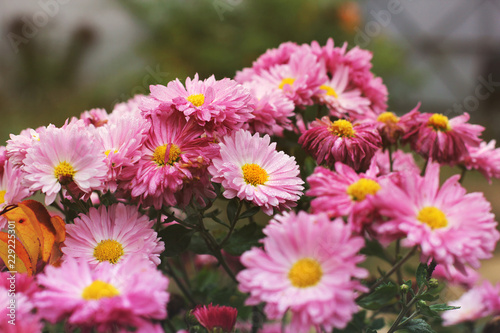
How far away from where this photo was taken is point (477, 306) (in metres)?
0.59

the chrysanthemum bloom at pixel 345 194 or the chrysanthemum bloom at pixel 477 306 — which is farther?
the chrysanthemum bloom at pixel 477 306

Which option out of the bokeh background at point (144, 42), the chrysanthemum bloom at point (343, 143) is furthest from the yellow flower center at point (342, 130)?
the bokeh background at point (144, 42)

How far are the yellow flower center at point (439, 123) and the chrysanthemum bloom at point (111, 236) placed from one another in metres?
0.27

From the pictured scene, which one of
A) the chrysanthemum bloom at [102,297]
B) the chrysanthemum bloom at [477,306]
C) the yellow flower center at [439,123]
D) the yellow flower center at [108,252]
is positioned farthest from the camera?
the chrysanthemum bloom at [477,306]

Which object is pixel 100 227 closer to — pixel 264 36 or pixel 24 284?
pixel 24 284

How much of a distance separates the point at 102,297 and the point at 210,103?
167mm

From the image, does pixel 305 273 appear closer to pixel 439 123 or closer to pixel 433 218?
pixel 433 218

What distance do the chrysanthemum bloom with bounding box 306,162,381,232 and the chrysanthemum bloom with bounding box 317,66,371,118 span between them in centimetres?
18

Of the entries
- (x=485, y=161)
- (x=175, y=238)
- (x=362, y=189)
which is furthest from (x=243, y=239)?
(x=485, y=161)

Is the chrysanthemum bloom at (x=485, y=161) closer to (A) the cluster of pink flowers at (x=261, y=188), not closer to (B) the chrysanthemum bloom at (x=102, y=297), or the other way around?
(A) the cluster of pink flowers at (x=261, y=188)

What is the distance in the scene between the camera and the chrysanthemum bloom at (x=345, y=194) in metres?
0.30

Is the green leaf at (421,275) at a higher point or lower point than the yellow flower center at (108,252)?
lower

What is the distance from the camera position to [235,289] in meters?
0.53

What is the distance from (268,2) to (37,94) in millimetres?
1066
